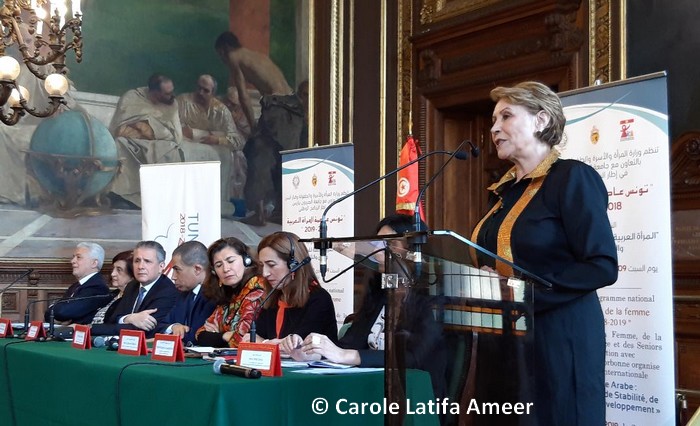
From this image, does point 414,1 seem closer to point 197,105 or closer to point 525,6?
point 525,6

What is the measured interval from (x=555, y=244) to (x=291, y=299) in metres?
1.81

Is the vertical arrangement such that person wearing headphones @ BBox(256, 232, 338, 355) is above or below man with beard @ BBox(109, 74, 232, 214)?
below

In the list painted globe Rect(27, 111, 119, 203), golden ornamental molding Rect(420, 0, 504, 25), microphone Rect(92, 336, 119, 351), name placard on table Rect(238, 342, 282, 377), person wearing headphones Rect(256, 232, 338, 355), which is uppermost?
golden ornamental molding Rect(420, 0, 504, 25)

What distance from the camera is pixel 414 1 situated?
8070 mm

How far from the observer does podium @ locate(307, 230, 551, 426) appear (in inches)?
82.5

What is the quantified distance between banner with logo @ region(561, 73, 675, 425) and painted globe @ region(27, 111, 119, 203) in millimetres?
5028

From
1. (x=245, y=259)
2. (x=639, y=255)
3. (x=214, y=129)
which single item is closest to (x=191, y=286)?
(x=245, y=259)

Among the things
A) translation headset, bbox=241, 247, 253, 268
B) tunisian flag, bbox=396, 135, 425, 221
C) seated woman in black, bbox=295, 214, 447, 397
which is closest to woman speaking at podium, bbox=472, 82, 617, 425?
seated woman in black, bbox=295, 214, 447, 397

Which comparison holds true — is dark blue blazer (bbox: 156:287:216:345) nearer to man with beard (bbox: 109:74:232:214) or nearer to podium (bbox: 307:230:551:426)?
man with beard (bbox: 109:74:232:214)

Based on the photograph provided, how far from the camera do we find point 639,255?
398cm

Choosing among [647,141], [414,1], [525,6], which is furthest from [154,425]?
[414,1]

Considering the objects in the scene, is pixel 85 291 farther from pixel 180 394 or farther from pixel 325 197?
pixel 180 394

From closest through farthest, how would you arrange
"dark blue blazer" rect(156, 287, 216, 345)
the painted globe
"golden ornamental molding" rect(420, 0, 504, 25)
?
"dark blue blazer" rect(156, 287, 216, 345)
"golden ornamental molding" rect(420, 0, 504, 25)
the painted globe

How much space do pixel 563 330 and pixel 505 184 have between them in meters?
0.53
